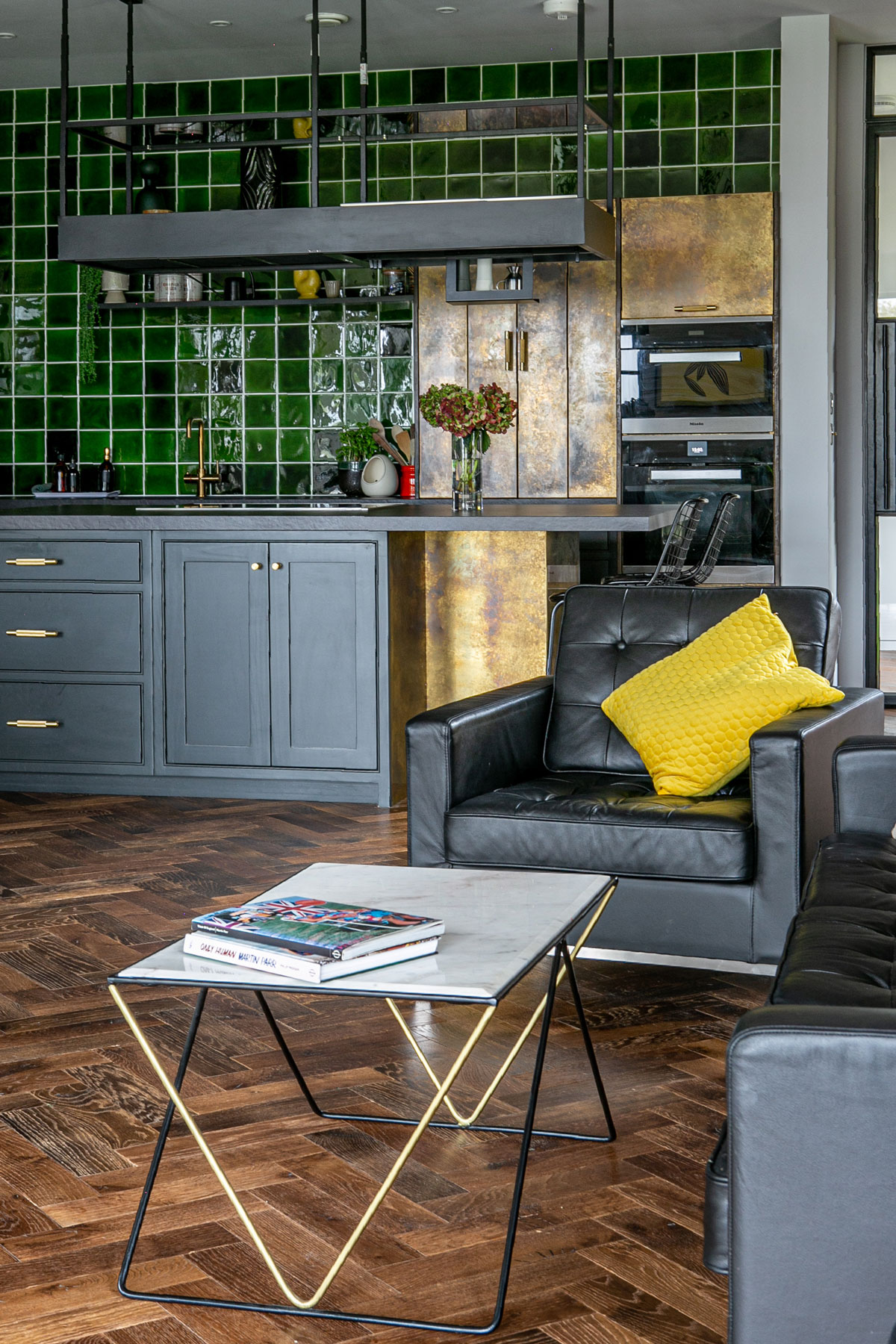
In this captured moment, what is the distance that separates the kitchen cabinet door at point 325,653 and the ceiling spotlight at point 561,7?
2840mm

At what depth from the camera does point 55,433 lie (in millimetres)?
8289

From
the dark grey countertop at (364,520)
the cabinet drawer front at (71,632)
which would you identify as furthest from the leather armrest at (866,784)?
the cabinet drawer front at (71,632)

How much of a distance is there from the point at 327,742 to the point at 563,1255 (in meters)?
Answer: 3.40

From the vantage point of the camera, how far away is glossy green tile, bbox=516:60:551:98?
7.58 metres

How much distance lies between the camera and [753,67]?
24.0 ft

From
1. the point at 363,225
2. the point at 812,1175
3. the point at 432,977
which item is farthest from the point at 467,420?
the point at 812,1175

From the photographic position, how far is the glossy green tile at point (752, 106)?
24.0 ft

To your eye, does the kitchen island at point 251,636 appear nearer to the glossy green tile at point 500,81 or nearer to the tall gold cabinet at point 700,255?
the tall gold cabinet at point 700,255

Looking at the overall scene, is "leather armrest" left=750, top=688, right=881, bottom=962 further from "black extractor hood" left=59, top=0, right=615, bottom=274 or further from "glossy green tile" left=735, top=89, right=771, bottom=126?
"glossy green tile" left=735, top=89, right=771, bottom=126

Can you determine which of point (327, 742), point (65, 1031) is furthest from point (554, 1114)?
point (327, 742)

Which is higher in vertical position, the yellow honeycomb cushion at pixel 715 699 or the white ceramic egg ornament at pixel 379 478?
the white ceramic egg ornament at pixel 379 478

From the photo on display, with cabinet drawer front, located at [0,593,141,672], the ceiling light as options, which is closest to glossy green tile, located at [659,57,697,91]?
the ceiling light

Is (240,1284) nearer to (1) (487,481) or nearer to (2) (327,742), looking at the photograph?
(2) (327,742)

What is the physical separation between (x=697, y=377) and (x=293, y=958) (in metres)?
5.73
